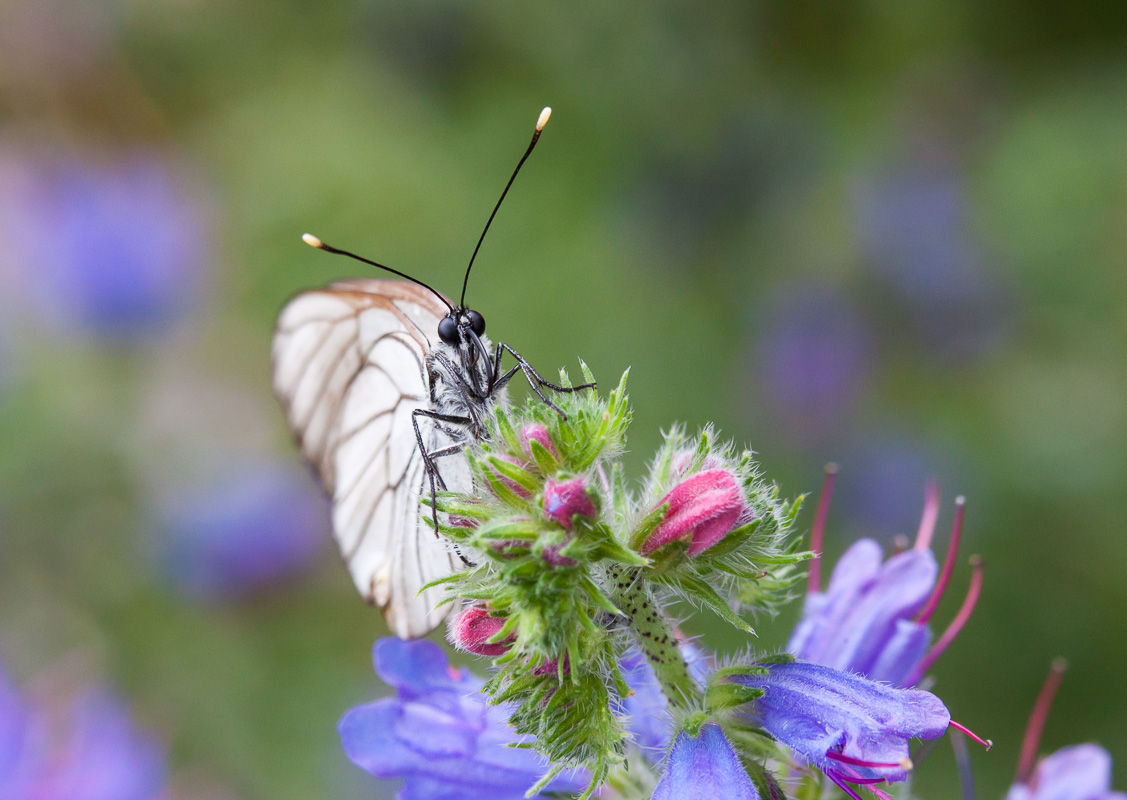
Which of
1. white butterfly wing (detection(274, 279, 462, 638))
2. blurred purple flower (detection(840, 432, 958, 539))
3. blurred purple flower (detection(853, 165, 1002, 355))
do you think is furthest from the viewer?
blurred purple flower (detection(853, 165, 1002, 355))

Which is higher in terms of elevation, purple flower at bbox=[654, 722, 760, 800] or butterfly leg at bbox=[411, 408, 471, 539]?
butterfly leg at bbox=[411, 408, 471, 539]

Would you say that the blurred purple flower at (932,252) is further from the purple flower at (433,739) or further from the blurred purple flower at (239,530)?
the purple flower at (433,739)

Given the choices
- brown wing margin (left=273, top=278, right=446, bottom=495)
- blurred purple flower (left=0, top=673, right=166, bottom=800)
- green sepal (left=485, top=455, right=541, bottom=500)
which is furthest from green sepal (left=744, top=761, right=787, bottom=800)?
blurred purple flower (left=0, top=673, right=166, bottom=800)

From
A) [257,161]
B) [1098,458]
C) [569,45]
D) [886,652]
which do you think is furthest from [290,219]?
[886,652]

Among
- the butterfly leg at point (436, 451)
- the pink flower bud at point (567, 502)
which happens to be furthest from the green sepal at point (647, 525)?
the butterfly leg at point (436, 451)

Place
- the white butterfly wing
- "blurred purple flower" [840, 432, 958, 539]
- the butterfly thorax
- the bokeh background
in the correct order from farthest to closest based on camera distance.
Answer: "blurred purple flower" [840, 432, 958, 539] < the bokeh background < the white butterfly wing < the butterfly thorax

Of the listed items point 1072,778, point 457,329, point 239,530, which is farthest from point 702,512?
point 239,530

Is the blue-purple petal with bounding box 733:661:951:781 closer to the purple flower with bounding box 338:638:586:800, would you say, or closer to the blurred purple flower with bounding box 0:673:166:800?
the purple flower with bounding box 338:638:586:800
